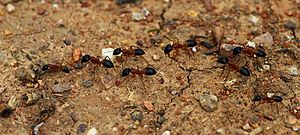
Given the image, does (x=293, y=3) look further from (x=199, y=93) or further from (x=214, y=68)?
(x=199, y=93)

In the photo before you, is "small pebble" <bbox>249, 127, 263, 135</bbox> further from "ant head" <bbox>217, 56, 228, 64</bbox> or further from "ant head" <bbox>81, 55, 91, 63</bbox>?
"ant head" <bbox>81, 55, 91, 63</bbox>

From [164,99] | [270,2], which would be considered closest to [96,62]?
[164,99]

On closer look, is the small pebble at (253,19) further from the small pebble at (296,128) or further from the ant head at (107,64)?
the ant head at (107,64)

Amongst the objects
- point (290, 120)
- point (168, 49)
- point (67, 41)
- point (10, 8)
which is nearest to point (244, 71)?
point (290, 120)

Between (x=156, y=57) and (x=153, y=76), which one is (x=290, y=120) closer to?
(x=153, y=76)

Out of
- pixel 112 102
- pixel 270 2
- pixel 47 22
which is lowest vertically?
pixel 112 102

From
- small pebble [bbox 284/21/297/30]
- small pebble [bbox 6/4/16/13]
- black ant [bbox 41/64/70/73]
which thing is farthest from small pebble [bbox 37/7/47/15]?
small pebble [bbox 284/21/297/30]

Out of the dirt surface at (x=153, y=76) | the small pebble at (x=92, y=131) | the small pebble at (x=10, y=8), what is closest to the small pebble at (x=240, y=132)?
the dirt surface at (x=153, y=76)
